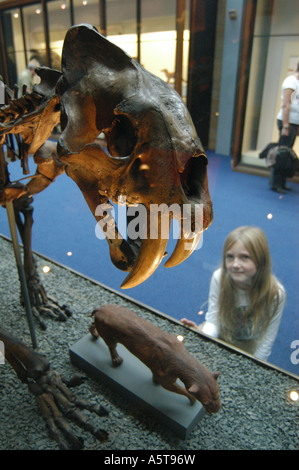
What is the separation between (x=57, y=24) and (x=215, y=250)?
3007 millimetres

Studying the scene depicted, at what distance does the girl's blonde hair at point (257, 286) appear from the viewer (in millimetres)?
2406

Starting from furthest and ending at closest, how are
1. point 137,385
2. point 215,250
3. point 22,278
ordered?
point 215,250
point 22,278
point 137,385

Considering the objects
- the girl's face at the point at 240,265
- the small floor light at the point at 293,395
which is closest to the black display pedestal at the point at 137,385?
the small floor light at the point at 293,395

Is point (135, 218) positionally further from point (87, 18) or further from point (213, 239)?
point (87, 18)

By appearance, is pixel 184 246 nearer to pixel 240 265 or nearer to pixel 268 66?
pixel 240 265

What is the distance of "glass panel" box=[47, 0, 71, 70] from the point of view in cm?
405

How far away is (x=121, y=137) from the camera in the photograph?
1.19 metres

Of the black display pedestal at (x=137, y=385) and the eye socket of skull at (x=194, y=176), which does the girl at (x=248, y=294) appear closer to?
the black display pedestal at (x=137, y=385)

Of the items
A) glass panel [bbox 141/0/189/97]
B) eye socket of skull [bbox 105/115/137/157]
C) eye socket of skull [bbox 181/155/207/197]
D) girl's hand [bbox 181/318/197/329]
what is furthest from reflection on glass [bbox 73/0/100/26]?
eye socket of skull [bbox 181/155/207/197]

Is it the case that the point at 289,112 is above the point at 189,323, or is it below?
above

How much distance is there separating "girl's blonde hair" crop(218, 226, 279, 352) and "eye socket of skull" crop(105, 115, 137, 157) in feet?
4.63

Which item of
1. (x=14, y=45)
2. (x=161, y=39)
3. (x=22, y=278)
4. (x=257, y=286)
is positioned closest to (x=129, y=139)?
(x=257, y=286)

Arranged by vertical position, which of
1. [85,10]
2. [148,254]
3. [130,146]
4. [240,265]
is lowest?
[240,265]
